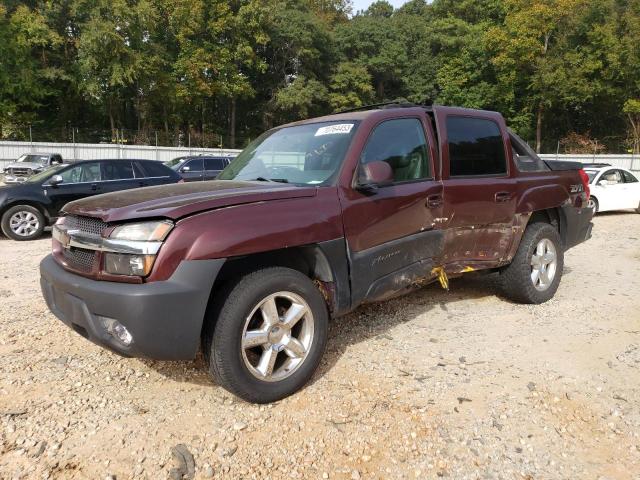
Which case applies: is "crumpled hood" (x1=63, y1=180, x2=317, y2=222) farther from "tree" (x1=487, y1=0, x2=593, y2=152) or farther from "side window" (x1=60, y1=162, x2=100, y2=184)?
"tree" (x1=487, y1=0, x2=593, y2=152)

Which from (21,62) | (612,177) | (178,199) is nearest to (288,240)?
(178,199)

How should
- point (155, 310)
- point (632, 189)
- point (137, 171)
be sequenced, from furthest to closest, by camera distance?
point (632, 189)
point (137, 171)
point (155, 310)

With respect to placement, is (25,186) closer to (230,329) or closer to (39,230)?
(39,230)

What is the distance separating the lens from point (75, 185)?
30.8ft

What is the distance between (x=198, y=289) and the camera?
2559 millimetres

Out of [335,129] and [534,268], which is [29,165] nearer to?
[335,129]

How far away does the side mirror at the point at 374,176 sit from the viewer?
320 centimetres

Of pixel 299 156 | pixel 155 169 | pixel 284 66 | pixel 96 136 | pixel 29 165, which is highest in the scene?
pixel 284 66

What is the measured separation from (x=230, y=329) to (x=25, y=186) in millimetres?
8216

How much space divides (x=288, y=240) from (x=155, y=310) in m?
0.85

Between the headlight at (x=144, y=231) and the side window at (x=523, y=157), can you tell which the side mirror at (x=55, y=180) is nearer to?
the headlight at (x=144, y=231)

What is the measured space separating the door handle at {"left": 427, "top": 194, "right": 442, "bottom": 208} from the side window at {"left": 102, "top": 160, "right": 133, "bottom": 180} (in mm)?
7826

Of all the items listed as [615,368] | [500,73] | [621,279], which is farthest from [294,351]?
[500,73]

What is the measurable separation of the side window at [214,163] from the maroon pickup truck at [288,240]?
1338 cm
